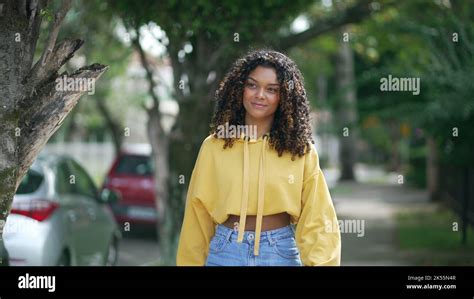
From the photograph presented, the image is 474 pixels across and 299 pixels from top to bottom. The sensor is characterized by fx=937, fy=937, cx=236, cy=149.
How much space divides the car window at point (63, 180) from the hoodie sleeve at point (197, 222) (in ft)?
16.3

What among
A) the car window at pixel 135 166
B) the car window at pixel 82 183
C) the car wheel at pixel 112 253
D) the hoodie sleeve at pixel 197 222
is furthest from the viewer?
the car window at pixel 135 166

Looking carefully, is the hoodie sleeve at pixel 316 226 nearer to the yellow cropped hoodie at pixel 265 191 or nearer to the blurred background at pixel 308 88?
the yellow cropped hoodie at pixel 265 191

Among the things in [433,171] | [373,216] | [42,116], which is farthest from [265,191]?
[433,171]

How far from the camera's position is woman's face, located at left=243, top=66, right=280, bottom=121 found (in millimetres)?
4188

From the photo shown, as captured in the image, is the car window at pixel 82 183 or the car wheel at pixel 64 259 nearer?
the car wheel at pixel 64 259

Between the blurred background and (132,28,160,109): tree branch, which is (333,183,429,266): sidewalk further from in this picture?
(132,28,160,109): tree branch

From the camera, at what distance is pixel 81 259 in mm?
8914

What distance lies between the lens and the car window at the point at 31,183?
8.62 m

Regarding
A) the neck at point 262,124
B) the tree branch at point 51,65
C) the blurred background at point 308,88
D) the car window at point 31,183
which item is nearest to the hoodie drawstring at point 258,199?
the neck at point 262,124

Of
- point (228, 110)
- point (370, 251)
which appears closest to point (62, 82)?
point (228, 110)

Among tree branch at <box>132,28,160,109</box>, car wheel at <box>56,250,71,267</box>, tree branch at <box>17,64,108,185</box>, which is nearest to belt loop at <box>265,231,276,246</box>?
tree branch at <box>17,64,108,185</box>

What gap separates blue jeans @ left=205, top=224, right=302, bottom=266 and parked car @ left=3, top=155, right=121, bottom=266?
3436 millimetres

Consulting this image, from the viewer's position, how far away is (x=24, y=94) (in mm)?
4441
